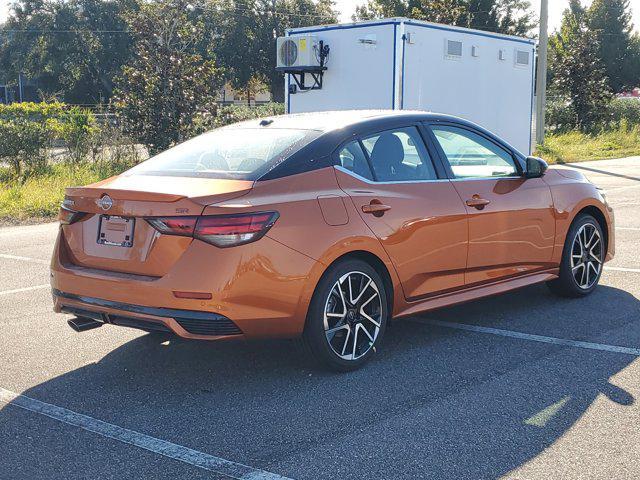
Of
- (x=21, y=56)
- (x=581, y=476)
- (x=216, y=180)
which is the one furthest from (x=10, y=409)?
(x=21, y=56)

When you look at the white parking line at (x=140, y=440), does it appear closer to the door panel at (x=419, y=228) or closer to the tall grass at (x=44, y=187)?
the door panel at (x=419, y=228)

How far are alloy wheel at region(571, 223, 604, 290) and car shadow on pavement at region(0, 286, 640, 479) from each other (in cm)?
74

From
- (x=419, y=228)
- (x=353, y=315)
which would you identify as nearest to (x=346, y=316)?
(x=353, y=315)

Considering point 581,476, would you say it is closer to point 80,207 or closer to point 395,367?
point 395,367

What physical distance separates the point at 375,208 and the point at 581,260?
8.39 feet

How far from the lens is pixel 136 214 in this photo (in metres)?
4.65

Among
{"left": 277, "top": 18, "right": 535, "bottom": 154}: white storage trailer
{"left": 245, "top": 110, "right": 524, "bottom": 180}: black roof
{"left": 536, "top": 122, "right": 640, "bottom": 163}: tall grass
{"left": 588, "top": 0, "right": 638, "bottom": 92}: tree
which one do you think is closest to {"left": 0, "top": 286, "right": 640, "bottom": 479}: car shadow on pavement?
{"left": 245, "top": 110, "right": 524, "bottom": 180}: black roof

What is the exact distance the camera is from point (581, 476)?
3.62 m

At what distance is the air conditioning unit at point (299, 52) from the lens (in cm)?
1442

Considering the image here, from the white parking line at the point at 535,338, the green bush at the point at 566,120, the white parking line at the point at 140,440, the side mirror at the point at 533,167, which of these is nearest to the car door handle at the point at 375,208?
the white parking line at the point at 535,338

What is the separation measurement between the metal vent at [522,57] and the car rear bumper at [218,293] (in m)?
13.5

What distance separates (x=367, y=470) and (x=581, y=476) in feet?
3.07

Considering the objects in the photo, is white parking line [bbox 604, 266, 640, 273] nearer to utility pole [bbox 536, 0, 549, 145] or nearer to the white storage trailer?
the white storage trailer

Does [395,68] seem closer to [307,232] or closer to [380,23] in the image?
[380,23]
